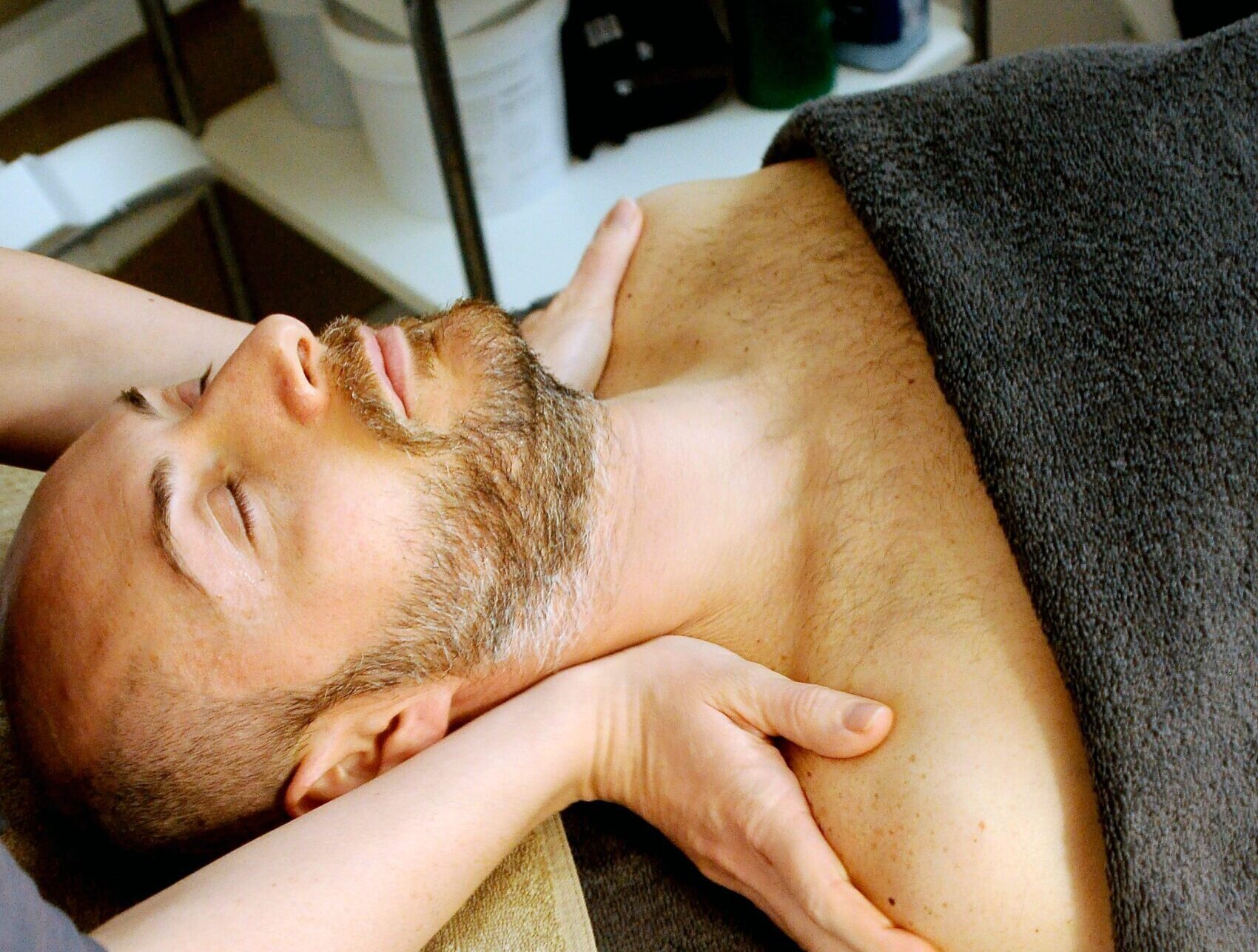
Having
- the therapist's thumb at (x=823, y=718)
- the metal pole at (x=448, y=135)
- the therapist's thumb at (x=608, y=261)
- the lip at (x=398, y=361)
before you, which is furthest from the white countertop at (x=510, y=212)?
the therapist's thumb at (x=823, y=718)

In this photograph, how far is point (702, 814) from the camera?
2.75 feet

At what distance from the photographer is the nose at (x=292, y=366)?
2.87 ft

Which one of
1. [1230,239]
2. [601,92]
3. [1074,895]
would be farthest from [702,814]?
[601,92]

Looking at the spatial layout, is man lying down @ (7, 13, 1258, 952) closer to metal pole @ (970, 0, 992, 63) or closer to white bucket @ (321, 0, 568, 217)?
white bucket @ (321, 0, 568, 217)

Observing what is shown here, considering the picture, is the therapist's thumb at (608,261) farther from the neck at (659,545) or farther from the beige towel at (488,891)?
the beige towel at (488,891)

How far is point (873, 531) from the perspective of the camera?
89cm

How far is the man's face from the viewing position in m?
0.83

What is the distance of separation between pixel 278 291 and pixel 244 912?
5.26 ft

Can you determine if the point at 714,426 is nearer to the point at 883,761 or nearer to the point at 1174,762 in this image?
the point at 883,761

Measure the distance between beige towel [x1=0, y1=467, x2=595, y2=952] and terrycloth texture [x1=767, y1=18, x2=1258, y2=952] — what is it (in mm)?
372

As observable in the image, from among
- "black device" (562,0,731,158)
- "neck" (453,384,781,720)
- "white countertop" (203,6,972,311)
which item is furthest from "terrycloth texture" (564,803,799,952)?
"black device" (562,0,731,158)

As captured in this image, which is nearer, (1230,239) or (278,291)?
(1230,239)

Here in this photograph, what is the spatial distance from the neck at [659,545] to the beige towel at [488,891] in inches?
5.3

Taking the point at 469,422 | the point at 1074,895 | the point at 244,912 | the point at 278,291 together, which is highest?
the point at 469,422
